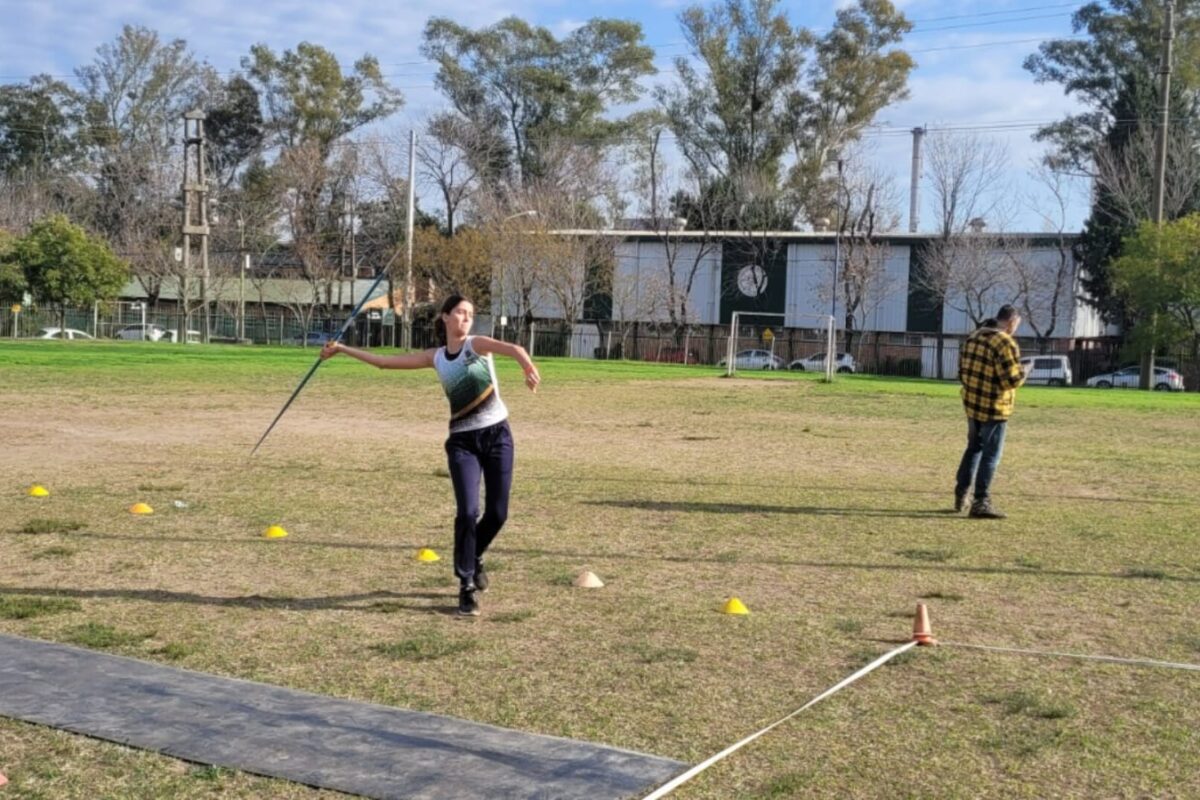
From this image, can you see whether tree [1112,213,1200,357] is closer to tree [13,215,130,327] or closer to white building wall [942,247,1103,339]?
white building wall [942,247,1103,339]

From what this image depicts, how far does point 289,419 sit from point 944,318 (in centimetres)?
5055

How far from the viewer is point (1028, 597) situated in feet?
24.5

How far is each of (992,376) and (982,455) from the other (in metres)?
0.70

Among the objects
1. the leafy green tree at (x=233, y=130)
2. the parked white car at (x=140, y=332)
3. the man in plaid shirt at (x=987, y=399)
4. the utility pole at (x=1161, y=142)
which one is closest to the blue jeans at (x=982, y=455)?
the man in plaid shirt at (x=987, y=399)

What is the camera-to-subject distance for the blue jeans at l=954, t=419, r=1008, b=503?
10711 mm

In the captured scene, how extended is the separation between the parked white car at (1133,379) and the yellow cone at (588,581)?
46.6 m

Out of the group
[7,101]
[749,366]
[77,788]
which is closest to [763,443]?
[77,788]

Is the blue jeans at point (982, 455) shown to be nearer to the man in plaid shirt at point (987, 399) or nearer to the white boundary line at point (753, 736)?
the man in plaid shirt at point (987, 399)

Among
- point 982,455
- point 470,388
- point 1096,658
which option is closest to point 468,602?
point 470,388

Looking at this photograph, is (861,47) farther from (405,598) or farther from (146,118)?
(405,598)

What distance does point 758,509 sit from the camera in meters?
10.9

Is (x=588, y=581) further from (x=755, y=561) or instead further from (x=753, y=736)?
(x=753, y=736)

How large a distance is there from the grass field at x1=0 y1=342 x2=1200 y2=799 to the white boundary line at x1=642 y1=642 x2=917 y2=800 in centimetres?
5

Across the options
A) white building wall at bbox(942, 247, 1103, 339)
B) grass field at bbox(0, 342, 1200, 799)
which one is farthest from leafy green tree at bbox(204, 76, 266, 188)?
grass field at bbox(0, 342, 1200, 799)
